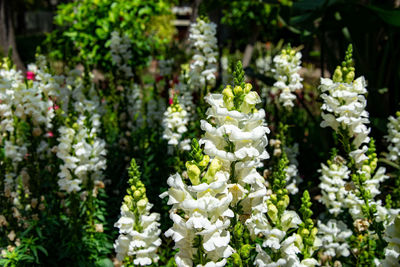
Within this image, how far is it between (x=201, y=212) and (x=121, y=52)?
2868 mm

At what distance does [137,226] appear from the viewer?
7.41 feet

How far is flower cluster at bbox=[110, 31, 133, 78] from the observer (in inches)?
159

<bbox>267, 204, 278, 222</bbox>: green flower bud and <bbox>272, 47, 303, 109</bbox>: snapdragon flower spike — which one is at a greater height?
<bbox>272, 47, 303, 109</bbox>: snapdragon flower spike

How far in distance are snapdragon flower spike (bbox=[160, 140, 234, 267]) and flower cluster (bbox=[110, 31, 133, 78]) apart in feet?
8.61

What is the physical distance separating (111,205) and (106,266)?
2.40 feet

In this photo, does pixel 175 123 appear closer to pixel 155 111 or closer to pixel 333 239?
pixel 155 111

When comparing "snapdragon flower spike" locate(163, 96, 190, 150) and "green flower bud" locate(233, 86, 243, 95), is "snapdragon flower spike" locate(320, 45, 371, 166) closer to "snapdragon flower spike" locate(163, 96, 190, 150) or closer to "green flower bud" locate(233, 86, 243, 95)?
"green flower bud" locate(233, 86, 243, 95)

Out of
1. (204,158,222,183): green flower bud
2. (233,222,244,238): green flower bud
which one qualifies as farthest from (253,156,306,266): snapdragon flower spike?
(204,158,222,183): green flower bud

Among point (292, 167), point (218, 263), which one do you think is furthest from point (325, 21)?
point (218, 263)

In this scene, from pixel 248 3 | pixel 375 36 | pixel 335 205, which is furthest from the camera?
pixel 248 3

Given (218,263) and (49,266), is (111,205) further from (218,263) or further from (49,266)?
(218,263)

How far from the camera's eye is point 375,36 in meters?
5.04

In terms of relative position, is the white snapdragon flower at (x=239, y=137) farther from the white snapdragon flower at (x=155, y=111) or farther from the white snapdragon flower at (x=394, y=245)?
the white snapdragon flower at (x=155, y=111)

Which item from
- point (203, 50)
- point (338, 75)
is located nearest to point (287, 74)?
point (203, 50)
